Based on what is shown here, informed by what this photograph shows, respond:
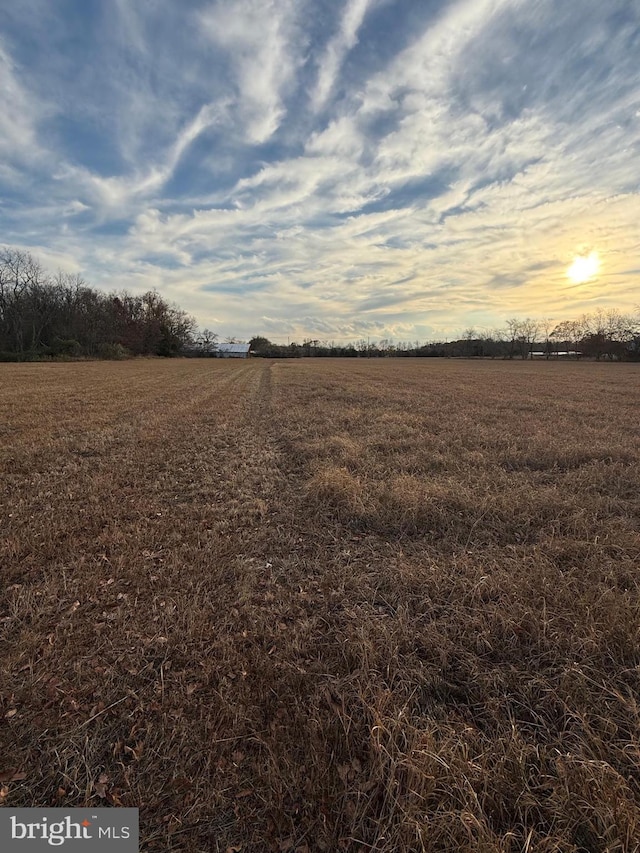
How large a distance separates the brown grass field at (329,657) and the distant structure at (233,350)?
379 feet

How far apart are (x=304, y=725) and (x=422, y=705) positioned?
0.79 m

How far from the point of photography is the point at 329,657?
2.86m

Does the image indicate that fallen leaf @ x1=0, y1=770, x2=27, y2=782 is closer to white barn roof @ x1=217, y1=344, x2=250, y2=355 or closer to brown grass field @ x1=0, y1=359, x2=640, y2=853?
brown grass field @ x1=0, y1=359, x2=640, y2=853

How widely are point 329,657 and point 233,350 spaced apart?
5172 inches

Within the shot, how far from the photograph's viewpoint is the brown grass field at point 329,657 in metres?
1.85

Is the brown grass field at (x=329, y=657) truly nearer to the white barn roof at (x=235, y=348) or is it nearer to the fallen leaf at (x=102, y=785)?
the fallen leaf at (x=102, y=785)

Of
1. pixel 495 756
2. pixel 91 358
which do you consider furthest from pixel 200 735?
pixel 91 358

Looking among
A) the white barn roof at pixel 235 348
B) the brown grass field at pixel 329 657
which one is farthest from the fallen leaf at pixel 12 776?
the white barn roof at pixel 235 348

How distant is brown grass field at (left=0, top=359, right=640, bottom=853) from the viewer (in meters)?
1.85

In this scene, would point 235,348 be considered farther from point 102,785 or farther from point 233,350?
point 102,785

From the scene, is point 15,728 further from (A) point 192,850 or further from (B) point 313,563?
(B) point 313,563

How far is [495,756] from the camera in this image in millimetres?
2055

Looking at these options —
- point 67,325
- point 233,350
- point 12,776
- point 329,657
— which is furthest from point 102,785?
point 233,350

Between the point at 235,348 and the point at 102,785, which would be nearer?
the point at 102,785
